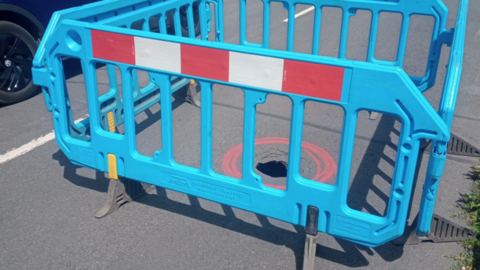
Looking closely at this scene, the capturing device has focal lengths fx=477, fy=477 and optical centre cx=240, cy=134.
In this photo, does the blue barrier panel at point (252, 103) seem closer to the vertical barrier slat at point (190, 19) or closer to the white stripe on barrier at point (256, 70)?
the white stripe on barrier at point (256, 70)

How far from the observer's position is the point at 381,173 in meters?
4.26

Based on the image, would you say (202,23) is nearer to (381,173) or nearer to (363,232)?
(381,173)

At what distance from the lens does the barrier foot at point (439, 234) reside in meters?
3.31

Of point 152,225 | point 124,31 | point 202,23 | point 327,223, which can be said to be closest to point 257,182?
point 327,223

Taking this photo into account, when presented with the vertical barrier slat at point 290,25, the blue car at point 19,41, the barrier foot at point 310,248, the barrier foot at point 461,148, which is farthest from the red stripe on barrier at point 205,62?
the blue car at point 19,41

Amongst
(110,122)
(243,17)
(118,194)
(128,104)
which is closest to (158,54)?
(128,104)

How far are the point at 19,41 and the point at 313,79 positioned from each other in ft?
13.5

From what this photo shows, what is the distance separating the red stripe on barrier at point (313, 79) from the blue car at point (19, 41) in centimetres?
392

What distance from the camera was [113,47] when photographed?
307 cm

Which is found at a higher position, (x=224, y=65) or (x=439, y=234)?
(x=224, y=65)

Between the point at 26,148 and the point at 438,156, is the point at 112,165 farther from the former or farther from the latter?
the point at 438,156

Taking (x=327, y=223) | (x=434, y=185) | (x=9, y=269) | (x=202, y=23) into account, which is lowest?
(x=9, y=269)

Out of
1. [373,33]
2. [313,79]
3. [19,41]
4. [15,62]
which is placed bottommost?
[15,62]

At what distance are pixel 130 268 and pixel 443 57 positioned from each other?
6.27 m
